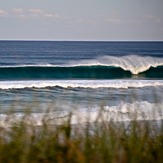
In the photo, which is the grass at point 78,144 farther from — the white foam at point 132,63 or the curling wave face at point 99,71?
the white foam at point 132,63

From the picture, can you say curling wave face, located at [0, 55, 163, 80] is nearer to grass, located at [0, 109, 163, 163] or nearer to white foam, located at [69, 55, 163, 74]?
white foam, located at [69, 55, 163, 74]

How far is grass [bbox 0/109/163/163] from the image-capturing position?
2.60 m

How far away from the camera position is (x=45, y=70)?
81.5ft

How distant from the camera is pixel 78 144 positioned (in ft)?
9.06

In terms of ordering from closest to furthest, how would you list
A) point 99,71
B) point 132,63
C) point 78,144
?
point 78,144, point 99,71, point 132,63

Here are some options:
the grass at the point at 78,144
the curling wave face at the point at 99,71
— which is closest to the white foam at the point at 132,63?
the curling wave face at the point at 99,71

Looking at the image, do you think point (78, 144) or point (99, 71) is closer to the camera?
point (78, 144)

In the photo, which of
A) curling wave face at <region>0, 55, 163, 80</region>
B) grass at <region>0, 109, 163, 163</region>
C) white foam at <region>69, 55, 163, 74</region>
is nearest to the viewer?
grass at <region>0, 109, 163, 163</region>

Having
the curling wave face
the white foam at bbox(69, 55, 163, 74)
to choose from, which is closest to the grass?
the curling wave face

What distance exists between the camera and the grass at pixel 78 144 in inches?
102

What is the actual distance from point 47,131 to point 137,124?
0.76 meters

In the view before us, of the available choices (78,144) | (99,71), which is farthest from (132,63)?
(78,144)

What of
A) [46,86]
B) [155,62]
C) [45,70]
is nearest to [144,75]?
[155,62]

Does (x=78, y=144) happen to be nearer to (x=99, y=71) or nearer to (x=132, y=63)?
(x=99, y=71)
